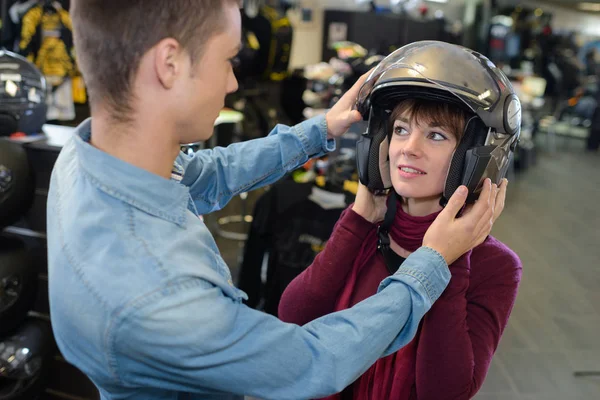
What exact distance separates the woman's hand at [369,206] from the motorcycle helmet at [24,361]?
165 cm

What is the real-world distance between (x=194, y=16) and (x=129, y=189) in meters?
0.30

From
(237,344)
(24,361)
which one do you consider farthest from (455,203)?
(24,361)

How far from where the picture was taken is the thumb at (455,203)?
117 cm

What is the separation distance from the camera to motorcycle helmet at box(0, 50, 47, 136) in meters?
2.38

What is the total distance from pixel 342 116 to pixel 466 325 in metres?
0.63

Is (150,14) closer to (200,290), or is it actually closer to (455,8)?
(200,290)

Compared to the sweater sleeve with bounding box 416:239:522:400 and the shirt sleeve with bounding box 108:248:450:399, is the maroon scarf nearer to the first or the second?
the sweater sleeve with bounding box 416:239:522:400

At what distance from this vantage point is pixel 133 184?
0.91 m

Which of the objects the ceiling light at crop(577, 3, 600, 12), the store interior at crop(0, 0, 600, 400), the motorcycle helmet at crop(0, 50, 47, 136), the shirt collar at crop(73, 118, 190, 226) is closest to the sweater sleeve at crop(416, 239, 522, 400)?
the shirt collar at crop(73, 118, 190, 226)

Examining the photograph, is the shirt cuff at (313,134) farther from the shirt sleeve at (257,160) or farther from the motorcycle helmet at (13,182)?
the motorcycle helmet at (13,182)

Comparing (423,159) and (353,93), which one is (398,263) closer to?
(423,159)

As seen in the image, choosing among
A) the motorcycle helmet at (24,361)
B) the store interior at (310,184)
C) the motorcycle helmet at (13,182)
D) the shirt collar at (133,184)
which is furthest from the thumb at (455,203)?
the motorcycle helmet at (24,361)

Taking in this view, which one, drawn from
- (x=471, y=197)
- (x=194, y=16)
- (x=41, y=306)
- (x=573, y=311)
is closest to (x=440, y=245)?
(x=471, y=197)

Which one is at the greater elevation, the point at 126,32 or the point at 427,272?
the point at 126,32
